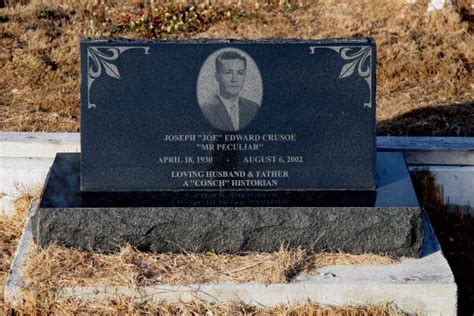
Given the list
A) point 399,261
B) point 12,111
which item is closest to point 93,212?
point 399,261

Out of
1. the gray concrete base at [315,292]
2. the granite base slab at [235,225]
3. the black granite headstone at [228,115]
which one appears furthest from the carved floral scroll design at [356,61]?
the gray concrete base at [315,292]

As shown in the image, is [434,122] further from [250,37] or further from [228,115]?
[228,115]

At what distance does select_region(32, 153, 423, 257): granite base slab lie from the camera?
539 centimetres

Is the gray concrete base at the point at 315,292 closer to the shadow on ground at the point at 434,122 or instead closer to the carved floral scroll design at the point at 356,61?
the carved floral scroll design at the point at 356,61

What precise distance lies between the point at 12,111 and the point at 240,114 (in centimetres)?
276

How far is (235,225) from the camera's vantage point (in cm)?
542

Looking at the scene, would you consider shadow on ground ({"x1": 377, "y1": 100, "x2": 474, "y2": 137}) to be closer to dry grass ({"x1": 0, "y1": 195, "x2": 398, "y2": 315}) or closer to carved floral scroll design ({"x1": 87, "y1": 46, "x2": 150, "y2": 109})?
dry grass ({"x1": 0, "y1": 195, "x2": 398, "y2": 315})

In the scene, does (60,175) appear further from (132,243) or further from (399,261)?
(399,261)

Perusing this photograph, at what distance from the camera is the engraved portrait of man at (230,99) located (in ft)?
18.1

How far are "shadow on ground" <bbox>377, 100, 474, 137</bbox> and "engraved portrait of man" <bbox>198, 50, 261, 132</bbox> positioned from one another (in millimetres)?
1984

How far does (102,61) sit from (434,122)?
2940 millimetres

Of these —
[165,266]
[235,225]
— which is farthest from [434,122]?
[165,266]

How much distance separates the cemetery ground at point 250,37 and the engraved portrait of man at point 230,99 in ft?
2.49

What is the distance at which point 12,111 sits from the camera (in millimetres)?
7695
